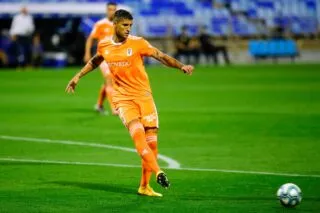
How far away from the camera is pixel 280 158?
47.9 ft

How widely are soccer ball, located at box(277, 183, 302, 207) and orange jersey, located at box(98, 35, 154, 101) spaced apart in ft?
7.11

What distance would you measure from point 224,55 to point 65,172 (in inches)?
1239

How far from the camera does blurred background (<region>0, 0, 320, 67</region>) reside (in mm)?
39500

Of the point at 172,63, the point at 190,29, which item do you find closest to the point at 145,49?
the point at 172,63

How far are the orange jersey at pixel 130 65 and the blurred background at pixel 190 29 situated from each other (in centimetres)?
2677

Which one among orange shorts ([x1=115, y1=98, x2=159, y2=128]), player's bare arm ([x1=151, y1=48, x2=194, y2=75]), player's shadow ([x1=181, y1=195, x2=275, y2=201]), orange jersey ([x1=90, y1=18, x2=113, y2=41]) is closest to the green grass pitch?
player's shadow ([x1=181, y1=195, x2=275, y2=201])

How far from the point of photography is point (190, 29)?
152ft

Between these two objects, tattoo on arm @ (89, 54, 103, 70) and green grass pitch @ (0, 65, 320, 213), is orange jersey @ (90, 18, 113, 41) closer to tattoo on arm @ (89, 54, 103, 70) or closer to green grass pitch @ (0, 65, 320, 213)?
green grass pitch @ (0, 65, 320, 213)

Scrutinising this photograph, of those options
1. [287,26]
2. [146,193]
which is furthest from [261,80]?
[146,193]

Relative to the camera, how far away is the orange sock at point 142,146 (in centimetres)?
1077

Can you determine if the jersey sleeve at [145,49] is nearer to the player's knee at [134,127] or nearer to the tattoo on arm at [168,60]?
the tattoo on arm at [168,60]

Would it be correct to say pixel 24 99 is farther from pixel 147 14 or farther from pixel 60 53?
pixel 147 14

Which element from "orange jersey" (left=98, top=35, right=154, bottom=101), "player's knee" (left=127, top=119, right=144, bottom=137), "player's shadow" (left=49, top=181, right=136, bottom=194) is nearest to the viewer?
"player's knee" (left=127, top=119, right=144, bottom=137)

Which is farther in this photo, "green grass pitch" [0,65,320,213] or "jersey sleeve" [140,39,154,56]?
"jersey sleeve" [140,39,154,56]
